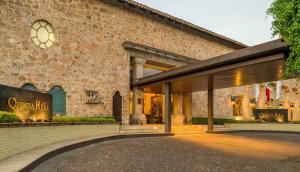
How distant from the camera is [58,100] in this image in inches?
799

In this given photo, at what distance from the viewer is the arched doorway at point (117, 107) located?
75.8 ft

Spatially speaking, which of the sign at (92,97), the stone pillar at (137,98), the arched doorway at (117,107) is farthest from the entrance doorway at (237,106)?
the sign at (92,97)

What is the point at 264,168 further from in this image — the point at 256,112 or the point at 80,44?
the point at 256,112

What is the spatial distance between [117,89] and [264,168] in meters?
16.6

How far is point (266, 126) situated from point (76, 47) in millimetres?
19897

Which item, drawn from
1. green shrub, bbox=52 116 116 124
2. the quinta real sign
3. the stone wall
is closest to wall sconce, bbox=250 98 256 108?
the stone wall

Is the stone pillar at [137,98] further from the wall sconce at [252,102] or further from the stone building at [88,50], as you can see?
the wall sconce at [252,102]

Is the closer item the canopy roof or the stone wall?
the canopy roof

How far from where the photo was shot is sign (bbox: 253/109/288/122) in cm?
2880

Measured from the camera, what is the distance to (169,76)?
19656mm

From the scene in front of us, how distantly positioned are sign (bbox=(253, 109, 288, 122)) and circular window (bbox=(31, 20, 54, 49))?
22.1 m

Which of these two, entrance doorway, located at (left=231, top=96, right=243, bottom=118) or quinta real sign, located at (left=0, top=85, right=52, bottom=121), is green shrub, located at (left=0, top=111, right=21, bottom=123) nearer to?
quinta real sign, located at (left=0, top=85, right=52, bottom=121)

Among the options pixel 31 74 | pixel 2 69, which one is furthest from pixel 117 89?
pixel 2 69

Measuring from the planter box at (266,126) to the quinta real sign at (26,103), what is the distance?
2009cm
